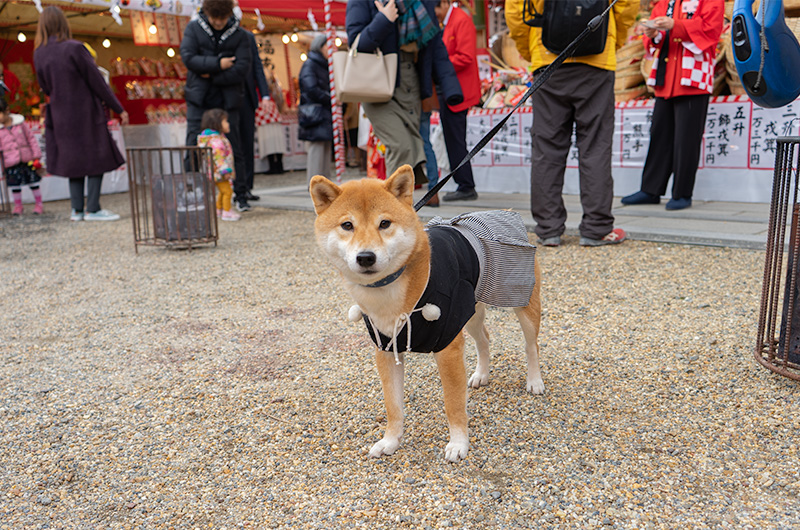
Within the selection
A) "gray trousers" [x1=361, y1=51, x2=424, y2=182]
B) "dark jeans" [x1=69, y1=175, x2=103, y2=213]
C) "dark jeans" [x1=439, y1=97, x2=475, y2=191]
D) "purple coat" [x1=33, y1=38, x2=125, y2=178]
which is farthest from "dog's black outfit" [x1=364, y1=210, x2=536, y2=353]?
"dark jeans" [x1=69, y1=175, x2=103, y2=213]

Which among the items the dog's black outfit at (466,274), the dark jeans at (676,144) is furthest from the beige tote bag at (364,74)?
the dog's black outfit at (466,274)

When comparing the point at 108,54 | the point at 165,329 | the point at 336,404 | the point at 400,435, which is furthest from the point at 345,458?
the point at 108,54

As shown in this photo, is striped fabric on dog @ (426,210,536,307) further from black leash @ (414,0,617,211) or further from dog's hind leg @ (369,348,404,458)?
dog's hind leg @ (369,348,404,458)

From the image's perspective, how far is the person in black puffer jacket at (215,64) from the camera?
22.6 feet

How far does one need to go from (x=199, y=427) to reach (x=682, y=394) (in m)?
1.84

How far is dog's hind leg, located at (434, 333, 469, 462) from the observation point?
6.91 ft

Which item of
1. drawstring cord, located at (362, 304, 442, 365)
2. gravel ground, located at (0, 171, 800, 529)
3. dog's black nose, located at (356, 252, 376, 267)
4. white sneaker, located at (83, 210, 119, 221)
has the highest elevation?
dog's black nose, located at (356, 252, 376, 267)

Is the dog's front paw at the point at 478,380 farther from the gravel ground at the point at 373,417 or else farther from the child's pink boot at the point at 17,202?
the child's pink boot at the point at 17,202

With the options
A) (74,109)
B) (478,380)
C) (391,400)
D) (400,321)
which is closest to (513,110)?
(478,380)

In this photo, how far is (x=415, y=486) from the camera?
2027 millimetres

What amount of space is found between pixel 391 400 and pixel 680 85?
15.8 feet

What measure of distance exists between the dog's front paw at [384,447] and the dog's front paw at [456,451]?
7.0 inches

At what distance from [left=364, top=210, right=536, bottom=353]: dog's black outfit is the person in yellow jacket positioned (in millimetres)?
2538

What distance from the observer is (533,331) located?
2516 mm
